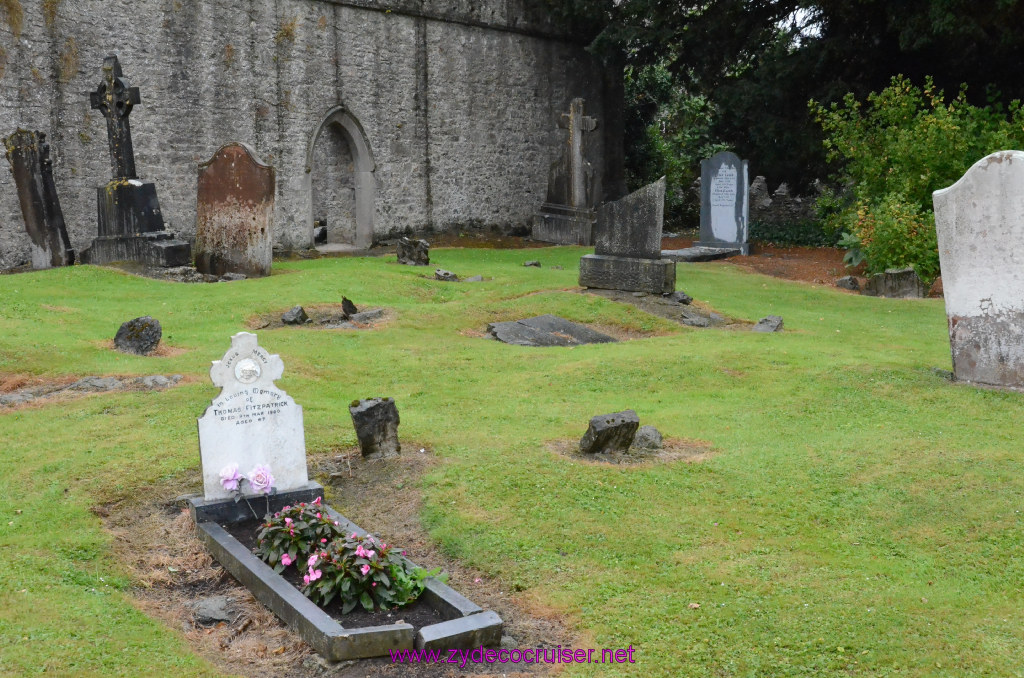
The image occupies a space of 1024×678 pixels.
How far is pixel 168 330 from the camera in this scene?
11.7 m

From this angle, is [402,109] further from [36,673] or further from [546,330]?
[36,673]

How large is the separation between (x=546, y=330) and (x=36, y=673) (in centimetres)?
872

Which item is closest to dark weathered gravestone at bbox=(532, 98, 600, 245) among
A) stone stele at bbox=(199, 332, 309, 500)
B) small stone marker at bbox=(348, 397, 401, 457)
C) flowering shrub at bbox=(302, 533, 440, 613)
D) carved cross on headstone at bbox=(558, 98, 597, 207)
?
carved cross on headstone at bbox=(558, 98, 597, 207)

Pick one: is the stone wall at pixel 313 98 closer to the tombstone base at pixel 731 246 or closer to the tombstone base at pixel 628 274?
the tombstone base at pixel 731 246

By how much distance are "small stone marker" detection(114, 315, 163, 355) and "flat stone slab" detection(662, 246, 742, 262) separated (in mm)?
12175

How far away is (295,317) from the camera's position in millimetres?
12484

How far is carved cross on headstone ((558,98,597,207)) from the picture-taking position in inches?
907

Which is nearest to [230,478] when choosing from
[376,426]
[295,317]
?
[376,426]

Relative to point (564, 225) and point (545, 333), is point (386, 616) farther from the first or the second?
point (564, 225)

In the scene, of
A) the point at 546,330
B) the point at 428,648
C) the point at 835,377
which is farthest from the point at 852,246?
the point at 428,648

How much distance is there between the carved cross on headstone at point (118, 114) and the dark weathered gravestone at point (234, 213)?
1555mm

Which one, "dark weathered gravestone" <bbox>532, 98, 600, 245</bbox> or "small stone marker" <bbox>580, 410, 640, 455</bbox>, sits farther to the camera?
"dark weathered gravestone" <bbox>532, 98, 600, 245</bbox>

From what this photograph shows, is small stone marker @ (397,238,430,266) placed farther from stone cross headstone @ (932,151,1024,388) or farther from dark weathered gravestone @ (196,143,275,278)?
stone cross headstone @ (932,151,1024,388)

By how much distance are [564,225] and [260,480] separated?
18.6 m
